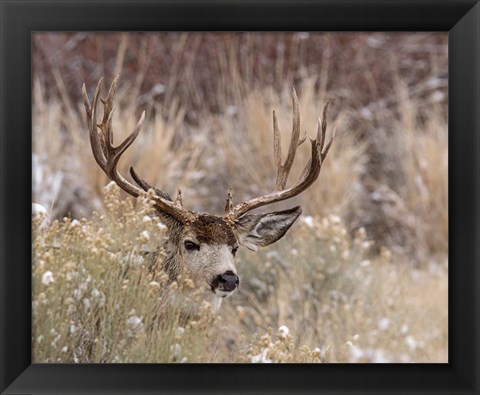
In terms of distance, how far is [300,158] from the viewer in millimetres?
7328

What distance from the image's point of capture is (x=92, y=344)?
4.04 m

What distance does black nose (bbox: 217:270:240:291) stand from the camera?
4109mm

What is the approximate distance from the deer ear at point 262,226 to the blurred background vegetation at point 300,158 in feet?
1.52

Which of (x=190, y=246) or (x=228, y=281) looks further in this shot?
(x=190, y=246)

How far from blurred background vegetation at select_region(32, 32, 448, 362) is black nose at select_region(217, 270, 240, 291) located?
275 mm

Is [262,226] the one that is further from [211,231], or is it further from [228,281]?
[228,281]

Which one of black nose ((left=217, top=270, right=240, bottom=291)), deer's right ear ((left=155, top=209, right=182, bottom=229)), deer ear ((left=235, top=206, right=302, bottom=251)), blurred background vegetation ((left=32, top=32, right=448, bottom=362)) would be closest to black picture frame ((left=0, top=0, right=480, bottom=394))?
blurred background vegetation ((left=32, top=32, right=448, bottom=362))

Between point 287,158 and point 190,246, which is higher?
point 287,158
